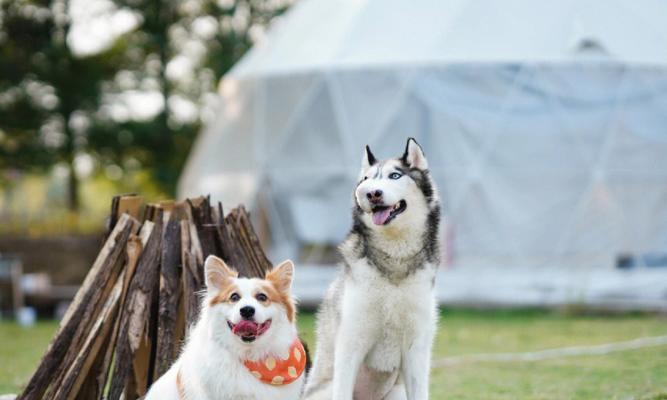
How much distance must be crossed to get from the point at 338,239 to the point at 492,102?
3450 millimetres

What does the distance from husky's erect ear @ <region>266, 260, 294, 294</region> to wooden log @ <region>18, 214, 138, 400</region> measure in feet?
5.49

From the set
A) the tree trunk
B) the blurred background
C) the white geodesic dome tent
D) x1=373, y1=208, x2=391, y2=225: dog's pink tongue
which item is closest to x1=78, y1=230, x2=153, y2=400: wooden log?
x1=373, y1=208, x2=391, y2=225: dog's pink tongue

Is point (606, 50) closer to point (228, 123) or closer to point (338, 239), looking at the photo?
point (338, 239)

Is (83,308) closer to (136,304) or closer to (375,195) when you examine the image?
(136,304)

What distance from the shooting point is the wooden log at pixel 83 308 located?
6.68m

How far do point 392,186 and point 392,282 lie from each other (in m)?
0.55

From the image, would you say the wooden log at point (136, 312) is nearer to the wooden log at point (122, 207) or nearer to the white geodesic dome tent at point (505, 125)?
the wooden log at point (122, 207)

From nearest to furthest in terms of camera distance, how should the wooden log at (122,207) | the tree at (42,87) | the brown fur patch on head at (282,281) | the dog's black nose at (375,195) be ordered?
the brown fur patch on head at (282,281), the dog's black nose at (375,195), the wooden log at (122,207), the tree at (42,87)

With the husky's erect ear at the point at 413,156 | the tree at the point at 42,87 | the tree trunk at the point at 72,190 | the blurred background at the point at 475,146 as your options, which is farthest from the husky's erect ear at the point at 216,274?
the tree trunk at the point at 72,190

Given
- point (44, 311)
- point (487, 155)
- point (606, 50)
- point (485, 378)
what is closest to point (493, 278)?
point (487, 155)

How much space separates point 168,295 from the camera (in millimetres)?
6715

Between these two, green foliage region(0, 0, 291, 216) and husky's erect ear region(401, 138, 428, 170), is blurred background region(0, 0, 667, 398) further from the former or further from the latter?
husky's erect ear region(401, 138, 428, 170)

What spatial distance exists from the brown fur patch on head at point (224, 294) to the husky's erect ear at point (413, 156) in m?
1.26

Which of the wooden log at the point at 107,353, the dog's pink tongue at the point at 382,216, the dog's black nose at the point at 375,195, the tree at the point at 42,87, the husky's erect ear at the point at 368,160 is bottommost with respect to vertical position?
the wooden log at the point at 107,353
